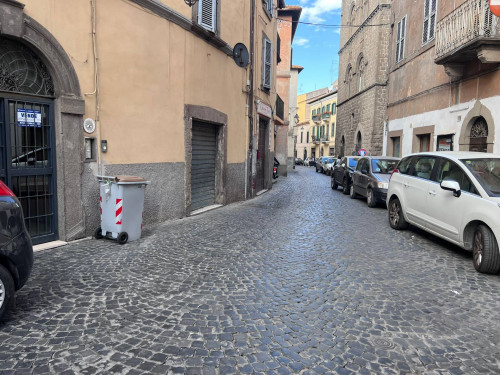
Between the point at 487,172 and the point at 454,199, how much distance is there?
0.60 m

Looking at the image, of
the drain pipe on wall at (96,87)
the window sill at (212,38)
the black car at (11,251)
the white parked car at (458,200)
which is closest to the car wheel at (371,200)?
the white parked car at (458,200)

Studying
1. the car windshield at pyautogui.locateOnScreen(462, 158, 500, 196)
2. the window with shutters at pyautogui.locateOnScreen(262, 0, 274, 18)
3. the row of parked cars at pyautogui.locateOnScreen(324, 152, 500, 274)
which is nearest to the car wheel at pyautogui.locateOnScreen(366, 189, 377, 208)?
the row of parked cars at pyautogui.locateOnScreen(324, 152, 500, 274)

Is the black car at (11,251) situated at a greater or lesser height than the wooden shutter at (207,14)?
lesser

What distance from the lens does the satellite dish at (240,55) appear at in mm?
11122

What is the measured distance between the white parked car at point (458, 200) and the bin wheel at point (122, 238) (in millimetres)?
5056

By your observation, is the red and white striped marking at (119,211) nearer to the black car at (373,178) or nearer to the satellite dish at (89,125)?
the satellite dish at (89,125)

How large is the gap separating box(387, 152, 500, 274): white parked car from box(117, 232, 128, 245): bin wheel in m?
5.06

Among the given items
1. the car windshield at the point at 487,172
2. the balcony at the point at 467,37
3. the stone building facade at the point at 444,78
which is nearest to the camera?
the car windshield at the point at 487,172

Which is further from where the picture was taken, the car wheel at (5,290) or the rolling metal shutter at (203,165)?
the rolling metal shutter at (203,165)

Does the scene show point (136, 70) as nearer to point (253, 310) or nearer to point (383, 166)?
point (253, 310)

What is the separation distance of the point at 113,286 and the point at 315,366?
2532 mm

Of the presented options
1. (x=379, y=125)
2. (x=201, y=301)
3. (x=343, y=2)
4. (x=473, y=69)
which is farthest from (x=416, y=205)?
(x=343, y=2)

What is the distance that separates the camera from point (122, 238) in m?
6.15

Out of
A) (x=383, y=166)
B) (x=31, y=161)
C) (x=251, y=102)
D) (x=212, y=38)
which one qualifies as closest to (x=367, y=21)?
(x=251, y=102)
